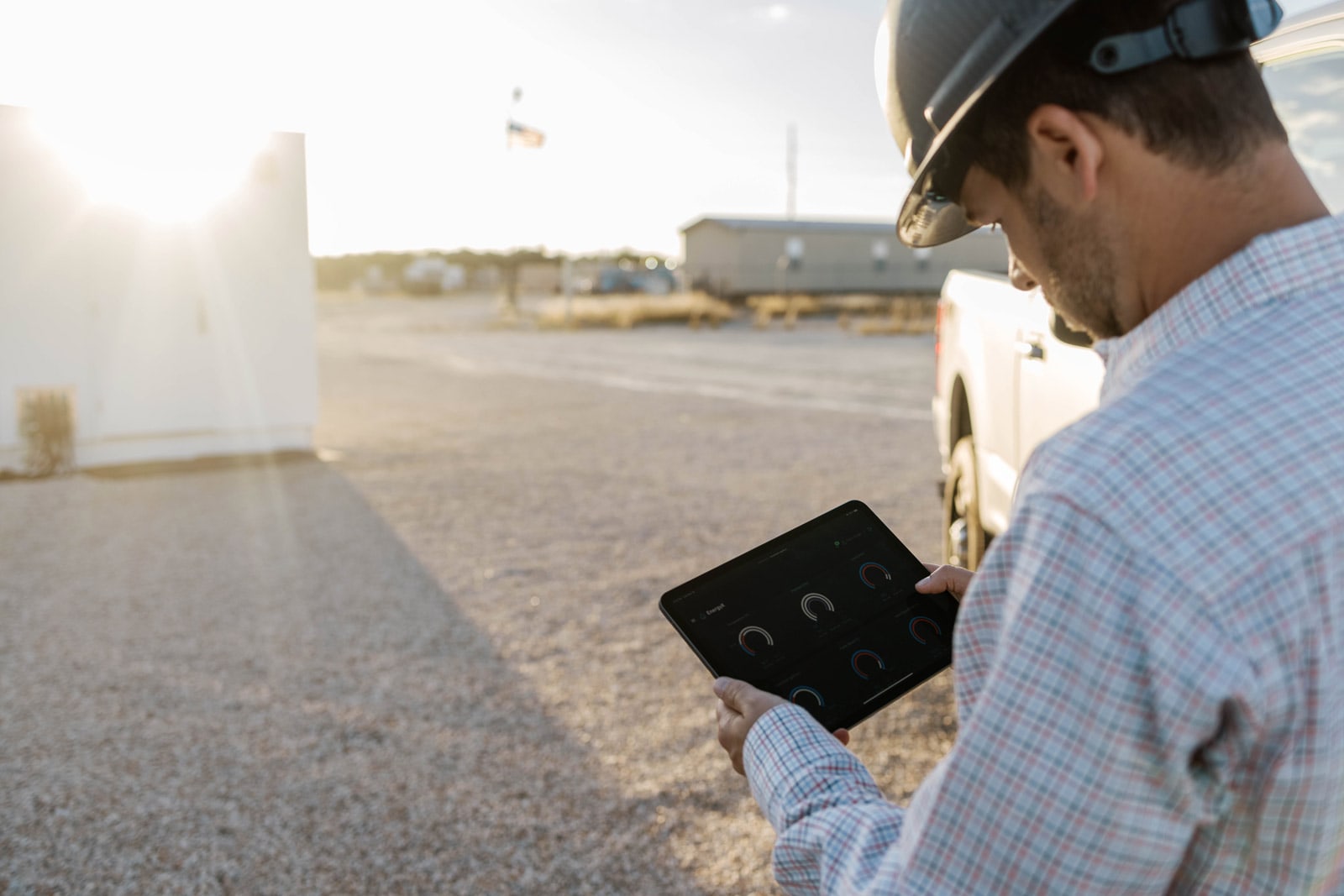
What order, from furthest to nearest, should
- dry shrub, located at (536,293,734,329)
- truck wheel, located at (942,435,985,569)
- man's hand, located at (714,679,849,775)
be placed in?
1. dry shrub, located at (536,293,734,329)
2. truck wheel, located at (942,435,985,569)
3. man's hand, located at (714,679,849,775)

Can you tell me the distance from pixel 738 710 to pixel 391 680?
133 inches

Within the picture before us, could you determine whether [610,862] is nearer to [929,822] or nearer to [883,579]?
[883,579]

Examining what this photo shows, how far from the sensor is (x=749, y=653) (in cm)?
154

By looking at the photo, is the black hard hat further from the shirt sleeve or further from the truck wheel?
the truck wheel

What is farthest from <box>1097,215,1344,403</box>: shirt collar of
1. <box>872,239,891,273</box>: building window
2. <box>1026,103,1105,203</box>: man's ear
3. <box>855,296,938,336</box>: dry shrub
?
<box>872,239,891,273</box>: building window

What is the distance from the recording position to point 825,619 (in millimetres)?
1606

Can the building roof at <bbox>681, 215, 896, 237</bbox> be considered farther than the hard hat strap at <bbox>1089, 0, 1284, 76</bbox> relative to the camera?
Yes

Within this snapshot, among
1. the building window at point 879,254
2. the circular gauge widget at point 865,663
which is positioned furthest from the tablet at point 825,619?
the building window at point 879,254

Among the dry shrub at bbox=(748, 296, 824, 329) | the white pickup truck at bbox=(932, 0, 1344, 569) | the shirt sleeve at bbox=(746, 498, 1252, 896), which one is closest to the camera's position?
the shirt sleeve at bbox=(746, 498, 1252, 896)

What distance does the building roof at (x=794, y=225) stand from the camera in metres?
46.6

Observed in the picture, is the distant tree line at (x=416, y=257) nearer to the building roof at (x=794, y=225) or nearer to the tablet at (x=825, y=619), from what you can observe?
the building roof at (x=794, y=225)

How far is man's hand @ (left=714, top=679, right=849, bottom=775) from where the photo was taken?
1.32 meters

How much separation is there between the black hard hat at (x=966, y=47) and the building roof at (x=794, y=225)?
Result: 45678mm

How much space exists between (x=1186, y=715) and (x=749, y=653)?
2.54ft
